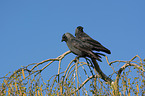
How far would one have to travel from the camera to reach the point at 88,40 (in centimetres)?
521

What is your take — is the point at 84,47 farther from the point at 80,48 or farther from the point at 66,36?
the point at 66,36

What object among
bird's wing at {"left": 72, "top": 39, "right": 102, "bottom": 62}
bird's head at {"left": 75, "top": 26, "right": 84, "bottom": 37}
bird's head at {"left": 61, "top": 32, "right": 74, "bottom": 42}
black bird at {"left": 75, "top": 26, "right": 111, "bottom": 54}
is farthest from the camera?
bird's head at {"left": 75, "top": 26, "right": 84, "bottom": 37}

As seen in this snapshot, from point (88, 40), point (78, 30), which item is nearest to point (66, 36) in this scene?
point (78, 30)

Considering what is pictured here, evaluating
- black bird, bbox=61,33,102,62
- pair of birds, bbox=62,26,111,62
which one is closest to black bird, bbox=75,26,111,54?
pair of birds, bbox=62,26,111,62

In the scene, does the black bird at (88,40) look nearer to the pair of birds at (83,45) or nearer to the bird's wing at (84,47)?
the pair of birds at (83,45)

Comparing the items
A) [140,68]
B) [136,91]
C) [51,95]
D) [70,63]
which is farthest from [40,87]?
[140,68]

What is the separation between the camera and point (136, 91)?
452 centimetres

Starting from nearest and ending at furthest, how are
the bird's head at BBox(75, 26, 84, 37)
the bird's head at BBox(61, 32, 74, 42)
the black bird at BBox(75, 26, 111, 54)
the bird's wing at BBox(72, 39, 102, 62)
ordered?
the bird's wing at BBox(72, 39, 102, 62)
the black bird at BBox(75, 26, 111, 54)
the bird's head at BBox(61, 32, 74, 42)
the bird's head at BBox(75, 26, 84, 37)

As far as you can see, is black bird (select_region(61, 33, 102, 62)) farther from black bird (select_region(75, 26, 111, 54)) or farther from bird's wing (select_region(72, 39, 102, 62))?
black bird (select_region(75, 26, 111, 54))

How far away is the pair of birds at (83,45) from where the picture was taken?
4977mm

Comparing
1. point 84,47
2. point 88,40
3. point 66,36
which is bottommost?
point 84,47

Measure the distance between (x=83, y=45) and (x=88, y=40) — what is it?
26 centimetres

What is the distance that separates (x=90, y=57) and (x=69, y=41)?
0.51 metres

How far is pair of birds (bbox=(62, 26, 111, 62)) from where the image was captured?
4977mm
